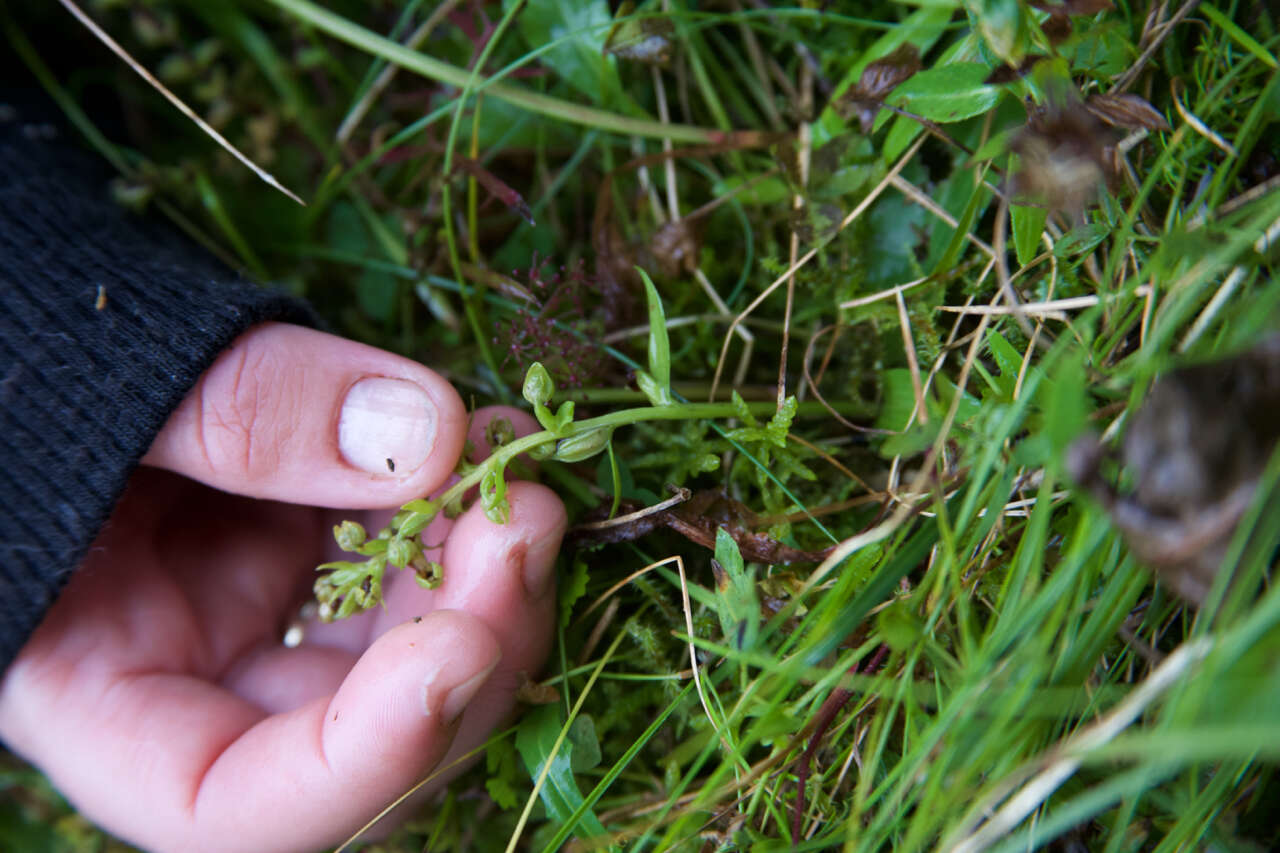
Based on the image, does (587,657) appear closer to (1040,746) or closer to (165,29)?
(1040,746)

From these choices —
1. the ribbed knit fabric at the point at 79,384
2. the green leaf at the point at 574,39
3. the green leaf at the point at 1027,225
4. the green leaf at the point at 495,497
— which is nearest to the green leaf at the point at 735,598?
the green leaf at the point at 495,497

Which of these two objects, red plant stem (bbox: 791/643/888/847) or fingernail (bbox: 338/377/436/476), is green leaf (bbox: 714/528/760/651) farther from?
fingernail (bbox: 338/377/436/476)

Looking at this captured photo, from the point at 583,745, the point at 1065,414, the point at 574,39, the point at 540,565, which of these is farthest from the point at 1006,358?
the point at 574,39

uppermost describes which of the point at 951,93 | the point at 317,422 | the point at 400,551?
the point at 951,93

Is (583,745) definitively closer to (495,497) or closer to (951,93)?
(495,497)

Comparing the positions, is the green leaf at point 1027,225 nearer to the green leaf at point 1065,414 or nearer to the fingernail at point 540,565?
the green leaf at point 1065,414

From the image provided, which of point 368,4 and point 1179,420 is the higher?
point 368,4

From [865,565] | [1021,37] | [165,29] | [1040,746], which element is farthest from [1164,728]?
[165,29]
